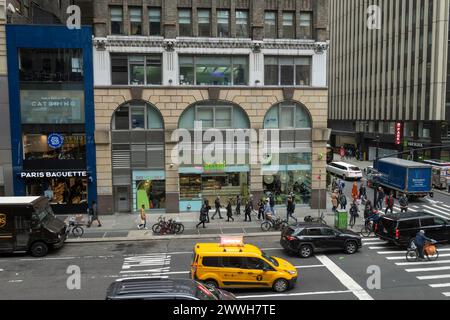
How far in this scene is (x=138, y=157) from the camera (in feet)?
97.1

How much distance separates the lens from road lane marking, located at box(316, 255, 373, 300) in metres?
14.9

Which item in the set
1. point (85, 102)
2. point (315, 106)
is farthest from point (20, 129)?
point (315, 106)

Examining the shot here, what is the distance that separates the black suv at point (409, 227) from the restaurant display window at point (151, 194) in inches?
585

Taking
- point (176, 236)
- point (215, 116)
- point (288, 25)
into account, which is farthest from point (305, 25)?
point (176, 236)

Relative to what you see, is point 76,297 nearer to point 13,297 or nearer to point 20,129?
point 13,297

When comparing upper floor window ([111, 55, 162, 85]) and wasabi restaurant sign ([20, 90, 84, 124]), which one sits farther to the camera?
upper floor window ([111, 55, 162, 85])

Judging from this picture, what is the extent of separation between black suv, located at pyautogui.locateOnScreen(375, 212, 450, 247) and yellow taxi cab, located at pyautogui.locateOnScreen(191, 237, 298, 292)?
8.02 m

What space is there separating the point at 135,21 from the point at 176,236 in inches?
583

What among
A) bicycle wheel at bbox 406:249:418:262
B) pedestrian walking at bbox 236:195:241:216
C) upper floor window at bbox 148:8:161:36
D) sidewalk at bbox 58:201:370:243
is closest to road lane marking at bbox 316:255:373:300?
bicycle wheel at bbox 406:249:418:262

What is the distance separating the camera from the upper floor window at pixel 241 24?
2980 centimetres

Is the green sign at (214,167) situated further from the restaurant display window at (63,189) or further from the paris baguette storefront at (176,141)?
the restaurant display window at (63,189)

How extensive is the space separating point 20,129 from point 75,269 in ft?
46.3

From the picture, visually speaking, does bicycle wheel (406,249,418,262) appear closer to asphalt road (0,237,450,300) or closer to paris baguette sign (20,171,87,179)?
asphalt road (0,237,450,300)

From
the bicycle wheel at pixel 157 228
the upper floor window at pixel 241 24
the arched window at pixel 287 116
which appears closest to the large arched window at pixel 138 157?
the bicycle wheel at pixel 157 228
